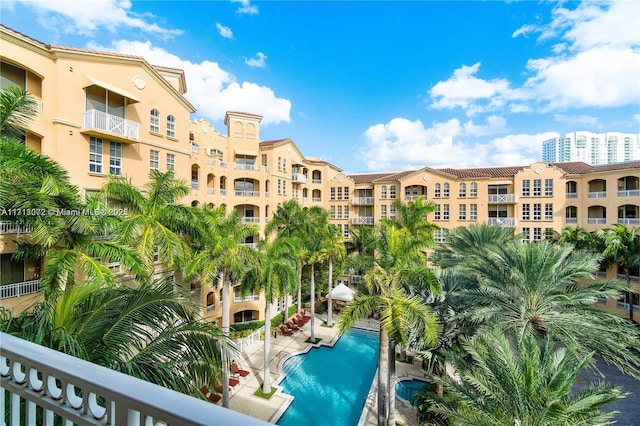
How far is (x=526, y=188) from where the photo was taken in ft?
99.8

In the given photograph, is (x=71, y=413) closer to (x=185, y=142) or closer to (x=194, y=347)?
(x=194, y=347)

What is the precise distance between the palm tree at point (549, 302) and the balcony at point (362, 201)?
2472 centimetres

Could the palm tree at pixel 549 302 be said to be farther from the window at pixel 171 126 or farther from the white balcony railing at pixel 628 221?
the white balcony railing at pixel 628 221

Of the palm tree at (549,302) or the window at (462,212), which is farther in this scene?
the window at (462,212)

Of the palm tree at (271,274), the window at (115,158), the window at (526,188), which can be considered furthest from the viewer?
the window at (526,188)

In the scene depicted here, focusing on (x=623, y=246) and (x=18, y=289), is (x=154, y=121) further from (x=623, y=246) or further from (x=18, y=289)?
(x=623, y=246)

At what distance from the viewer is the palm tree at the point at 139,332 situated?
4305mm

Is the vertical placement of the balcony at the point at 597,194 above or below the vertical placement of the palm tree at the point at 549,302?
above

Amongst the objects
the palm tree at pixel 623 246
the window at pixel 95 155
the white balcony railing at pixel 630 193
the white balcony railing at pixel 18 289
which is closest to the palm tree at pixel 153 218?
the window at pixel 95 155

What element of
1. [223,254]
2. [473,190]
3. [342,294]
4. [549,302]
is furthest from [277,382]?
[473,190]

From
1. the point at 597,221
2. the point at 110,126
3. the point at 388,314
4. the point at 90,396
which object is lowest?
the point at 388,314

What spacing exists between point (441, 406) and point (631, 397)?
1568 centimetres

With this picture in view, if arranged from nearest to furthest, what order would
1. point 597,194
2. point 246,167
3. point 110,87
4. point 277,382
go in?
1. point 110,87
2. point 277,382
3. point 246,167
4. point 597,194

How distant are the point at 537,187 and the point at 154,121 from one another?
33.9m
